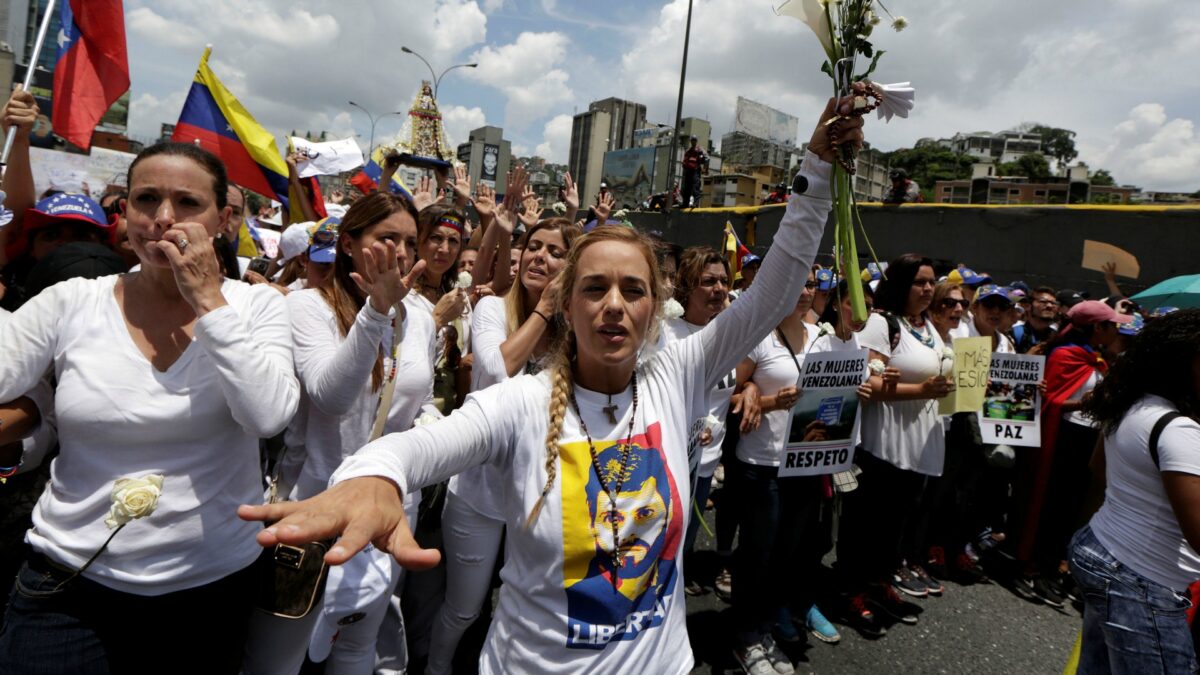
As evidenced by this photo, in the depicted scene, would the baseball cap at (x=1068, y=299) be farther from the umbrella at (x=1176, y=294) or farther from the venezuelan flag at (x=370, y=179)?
the venezuelan flag at (x=370, y=179)

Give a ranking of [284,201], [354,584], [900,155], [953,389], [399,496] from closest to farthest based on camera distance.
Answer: [399,496] → [354,584] → [953,389] → [284,201] → [900,155]

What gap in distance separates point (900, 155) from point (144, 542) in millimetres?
95076

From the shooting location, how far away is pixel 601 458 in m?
1.69

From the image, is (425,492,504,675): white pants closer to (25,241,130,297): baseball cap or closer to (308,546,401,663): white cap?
(308,546,401,663): white cap

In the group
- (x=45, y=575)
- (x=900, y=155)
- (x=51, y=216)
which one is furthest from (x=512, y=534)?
(x=900, y=155)

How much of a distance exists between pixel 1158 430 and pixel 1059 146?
4750 inches

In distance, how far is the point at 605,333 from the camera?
1746mm

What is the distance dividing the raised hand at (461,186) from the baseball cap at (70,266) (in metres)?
2.92

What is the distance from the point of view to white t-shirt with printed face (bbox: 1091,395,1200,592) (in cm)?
237

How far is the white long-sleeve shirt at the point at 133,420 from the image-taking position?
1677mm

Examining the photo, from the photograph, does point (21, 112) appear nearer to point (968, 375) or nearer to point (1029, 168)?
point (968, 375)

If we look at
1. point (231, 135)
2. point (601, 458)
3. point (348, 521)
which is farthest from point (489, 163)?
point (348, 521)

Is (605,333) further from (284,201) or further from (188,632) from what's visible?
(284,201)

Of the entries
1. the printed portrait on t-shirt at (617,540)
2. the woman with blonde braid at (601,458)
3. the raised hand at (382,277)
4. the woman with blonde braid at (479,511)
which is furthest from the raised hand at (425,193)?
the printed portrait on t-shirt at (617,540)
